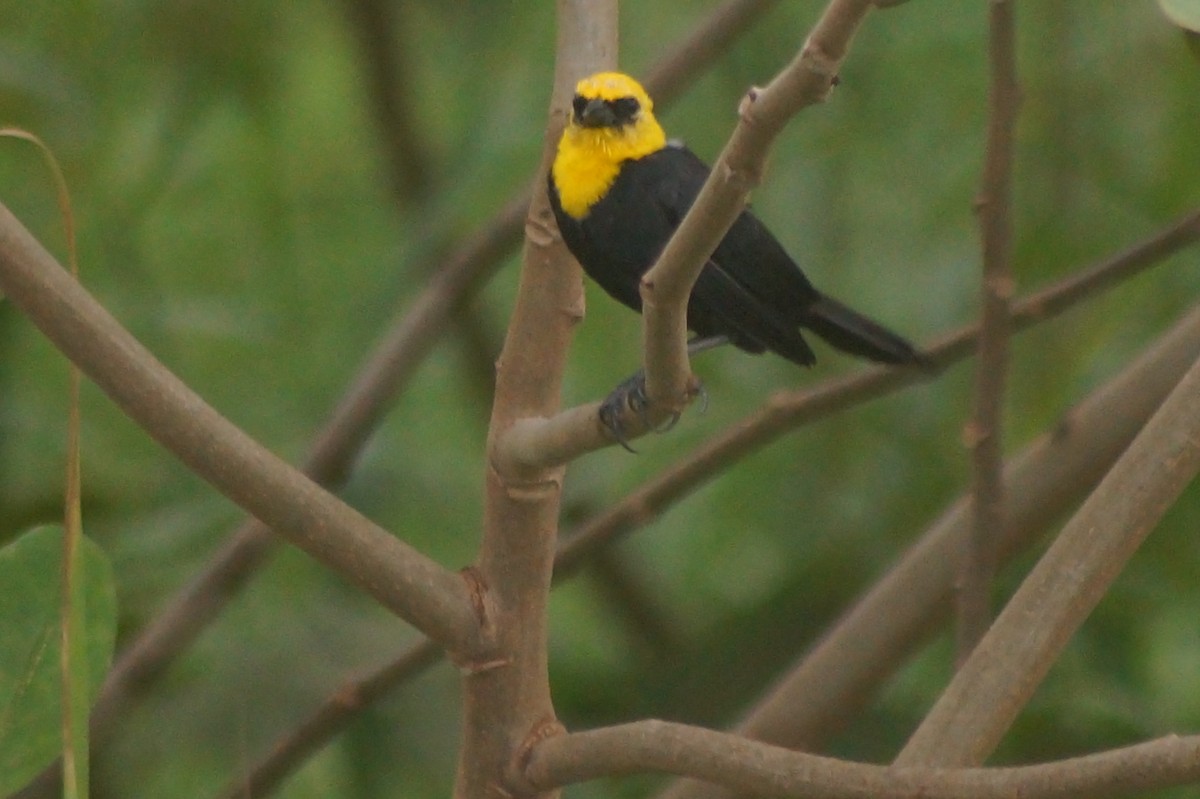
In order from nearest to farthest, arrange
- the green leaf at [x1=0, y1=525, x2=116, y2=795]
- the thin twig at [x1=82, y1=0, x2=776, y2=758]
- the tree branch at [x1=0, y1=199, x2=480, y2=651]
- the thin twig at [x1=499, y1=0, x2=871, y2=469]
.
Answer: the thin twig at [x1=499, y1=0, x2=871, y2=469] → the tree branch at [x1=0, y1=199, x2=480, y2=651] → the green leaf at [x1=0, y1=525, x2=116, y2=795] → the thin twig at [x1=82, y1=0, x2=776, y2=758]

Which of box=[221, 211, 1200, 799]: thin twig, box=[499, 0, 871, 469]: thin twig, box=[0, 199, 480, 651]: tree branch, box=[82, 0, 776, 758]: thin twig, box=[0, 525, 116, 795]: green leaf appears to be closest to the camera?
box=[499, 0, 871, 469]: thin twig

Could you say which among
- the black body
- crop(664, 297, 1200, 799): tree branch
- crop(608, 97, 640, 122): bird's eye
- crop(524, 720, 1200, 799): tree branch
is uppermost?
crop(608, 97, 640, 122): bird's eye

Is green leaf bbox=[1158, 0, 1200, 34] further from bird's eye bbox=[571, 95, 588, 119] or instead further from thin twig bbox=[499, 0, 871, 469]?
bird's eye bbox=[571, 95, 588, 119]

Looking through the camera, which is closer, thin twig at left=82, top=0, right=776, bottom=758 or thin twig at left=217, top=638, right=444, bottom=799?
thin twig at left=217, top=638, right=444, bottom=799

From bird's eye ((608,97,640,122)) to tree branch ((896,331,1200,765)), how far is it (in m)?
0.53

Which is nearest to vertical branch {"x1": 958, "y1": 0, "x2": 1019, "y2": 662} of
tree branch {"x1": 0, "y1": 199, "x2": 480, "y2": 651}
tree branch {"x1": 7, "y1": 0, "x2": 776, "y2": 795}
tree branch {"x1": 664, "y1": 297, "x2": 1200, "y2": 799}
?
tree branch {"x1": 664, "y1": 297, "x2": 1200, "y2": 799}

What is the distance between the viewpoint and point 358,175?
79.8 inches

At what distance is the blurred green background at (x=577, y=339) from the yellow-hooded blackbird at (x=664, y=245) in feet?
1.18

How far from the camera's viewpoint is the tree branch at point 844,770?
73cm

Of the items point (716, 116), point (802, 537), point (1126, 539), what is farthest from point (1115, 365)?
point (1126, 539)

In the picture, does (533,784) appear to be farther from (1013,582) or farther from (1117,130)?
(1117,130)

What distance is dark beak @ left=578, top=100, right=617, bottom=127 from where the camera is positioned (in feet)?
4.18

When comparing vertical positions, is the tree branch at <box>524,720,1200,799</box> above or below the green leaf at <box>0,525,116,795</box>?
below

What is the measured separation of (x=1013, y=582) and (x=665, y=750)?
0.84m
